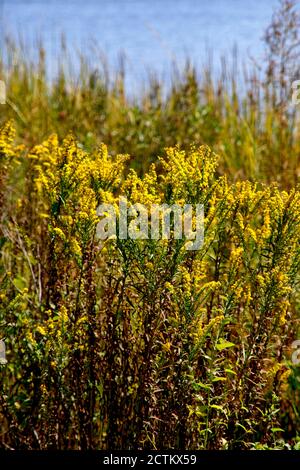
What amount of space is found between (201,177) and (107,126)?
182 inches

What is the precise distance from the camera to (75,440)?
2.80m

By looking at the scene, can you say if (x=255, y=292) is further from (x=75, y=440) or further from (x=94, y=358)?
(x=75, y=440)

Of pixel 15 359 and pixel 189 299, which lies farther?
pixel 15 359

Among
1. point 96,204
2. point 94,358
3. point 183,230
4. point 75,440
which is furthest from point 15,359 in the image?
point 183,230

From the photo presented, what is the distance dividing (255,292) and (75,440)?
900 mm

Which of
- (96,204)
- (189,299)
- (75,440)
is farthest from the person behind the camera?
(75,440)

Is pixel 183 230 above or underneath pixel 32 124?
underneath

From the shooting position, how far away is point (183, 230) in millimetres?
2270

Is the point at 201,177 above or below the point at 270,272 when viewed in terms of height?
above

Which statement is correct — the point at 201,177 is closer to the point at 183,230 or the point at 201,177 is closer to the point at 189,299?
the point at 183,230

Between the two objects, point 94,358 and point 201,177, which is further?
point 94,358

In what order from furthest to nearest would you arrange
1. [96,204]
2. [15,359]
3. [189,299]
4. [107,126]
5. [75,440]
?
[107,126] → [15,359] → [75,440] → [96,204] → [189,299]

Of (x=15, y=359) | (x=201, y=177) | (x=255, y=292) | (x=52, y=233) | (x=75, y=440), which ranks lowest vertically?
(x=75, y=440)
